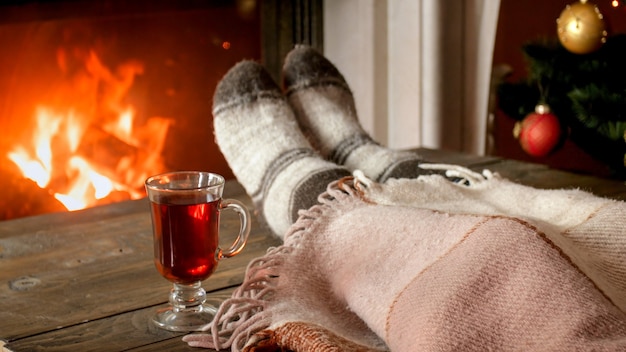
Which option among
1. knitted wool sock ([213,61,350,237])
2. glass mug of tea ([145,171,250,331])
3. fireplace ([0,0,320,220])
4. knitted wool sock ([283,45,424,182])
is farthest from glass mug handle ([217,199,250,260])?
fireplace ([0,0,320,220])

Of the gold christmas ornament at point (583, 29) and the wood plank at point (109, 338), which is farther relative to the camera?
the gold christmas ornament at point (583, 29)

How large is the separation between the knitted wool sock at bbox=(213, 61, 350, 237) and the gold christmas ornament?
561 millimetres

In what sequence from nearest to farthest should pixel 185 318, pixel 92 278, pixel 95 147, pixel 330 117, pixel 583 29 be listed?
pixel 185 318, pixel 92 278, pixel 330 117, pixel 583 29, pixel 95 147

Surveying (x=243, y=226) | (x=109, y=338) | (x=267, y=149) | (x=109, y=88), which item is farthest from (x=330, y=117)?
(x=109, y=88)

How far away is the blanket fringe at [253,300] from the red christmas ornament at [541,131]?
0.76 m

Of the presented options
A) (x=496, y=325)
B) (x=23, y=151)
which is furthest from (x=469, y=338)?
(x=23, y=151)

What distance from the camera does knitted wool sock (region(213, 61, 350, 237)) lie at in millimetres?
1000

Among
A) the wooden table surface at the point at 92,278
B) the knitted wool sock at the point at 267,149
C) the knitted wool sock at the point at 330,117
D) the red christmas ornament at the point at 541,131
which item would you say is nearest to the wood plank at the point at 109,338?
the wooden table surface at the point at 92,278

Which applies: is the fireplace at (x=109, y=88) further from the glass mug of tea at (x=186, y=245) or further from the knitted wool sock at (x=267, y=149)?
the glass mug of tea at (x=186, y=245)

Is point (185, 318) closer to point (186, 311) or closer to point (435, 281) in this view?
point (186, 311)

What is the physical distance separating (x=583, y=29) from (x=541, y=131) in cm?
20

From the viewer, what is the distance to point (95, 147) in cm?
181

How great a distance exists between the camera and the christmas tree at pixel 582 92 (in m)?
Result: 1.46

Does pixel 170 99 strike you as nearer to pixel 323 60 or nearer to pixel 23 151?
pixel 23 151
